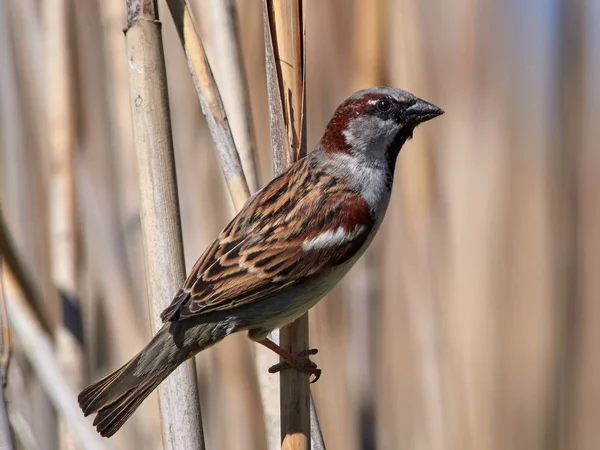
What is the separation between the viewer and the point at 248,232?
1.83 meters

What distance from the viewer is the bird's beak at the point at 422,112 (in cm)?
189

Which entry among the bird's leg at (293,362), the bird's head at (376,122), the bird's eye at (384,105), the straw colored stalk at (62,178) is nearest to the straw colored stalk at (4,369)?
the straw colored stalk at (62,178)

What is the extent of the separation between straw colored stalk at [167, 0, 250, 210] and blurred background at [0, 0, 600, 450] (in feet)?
→ 2.06

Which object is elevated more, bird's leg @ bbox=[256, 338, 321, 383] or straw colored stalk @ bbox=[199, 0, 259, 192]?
straw colored stalk @ bbox=[199, 0, 259, 192]

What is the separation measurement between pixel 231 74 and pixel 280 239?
43cm

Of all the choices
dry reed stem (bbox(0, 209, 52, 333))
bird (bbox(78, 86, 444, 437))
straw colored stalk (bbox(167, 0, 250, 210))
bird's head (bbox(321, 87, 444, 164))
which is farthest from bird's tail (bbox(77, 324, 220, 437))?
bird's head (bbox(321, 87, 444, 164))

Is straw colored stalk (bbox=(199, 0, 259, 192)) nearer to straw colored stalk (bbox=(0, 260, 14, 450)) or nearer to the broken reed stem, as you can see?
the broken reed stem

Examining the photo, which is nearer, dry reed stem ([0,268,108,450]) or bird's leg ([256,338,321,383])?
bird's leg ([256,338,321,383])

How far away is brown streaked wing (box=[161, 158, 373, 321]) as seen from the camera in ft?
5.81

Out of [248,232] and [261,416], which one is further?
[261,416]

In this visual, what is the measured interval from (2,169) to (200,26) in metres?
0.88

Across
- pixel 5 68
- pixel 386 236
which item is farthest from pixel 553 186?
pixel 5 68

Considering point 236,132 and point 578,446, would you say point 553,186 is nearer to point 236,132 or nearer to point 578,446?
point 578,446

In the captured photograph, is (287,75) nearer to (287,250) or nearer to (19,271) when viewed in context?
(287,250)
